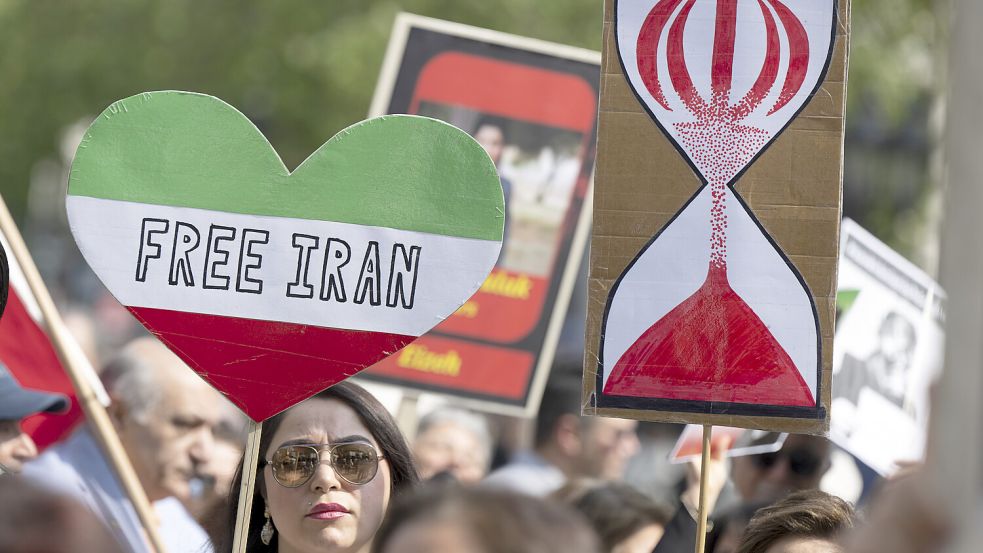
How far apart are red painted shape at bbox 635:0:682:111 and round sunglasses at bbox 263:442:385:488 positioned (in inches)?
33.4

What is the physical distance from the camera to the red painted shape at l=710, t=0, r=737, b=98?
2.52 m

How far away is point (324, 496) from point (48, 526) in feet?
4.54

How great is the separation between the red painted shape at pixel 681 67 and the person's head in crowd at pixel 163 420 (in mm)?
1993

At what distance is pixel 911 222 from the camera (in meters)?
13.9

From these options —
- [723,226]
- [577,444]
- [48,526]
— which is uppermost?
[723,226]

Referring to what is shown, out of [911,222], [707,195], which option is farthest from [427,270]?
[911,222]

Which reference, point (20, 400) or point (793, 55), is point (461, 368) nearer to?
point (20, 400)

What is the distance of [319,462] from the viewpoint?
2592mm

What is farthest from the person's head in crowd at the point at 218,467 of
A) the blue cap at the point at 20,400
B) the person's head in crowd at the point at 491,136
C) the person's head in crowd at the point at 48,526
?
the person's head in crowd at the point at 48,526

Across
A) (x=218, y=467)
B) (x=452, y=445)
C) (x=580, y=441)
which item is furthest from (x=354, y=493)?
(x=580, y=441)

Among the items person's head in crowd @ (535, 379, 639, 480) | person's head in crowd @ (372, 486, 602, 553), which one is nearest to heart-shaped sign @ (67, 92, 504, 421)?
person's head in crowd @ (372, 486, 602, 553)

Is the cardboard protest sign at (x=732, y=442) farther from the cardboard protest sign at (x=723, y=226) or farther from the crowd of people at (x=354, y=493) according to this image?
the cardboard protest sign at (x=723, y=226)

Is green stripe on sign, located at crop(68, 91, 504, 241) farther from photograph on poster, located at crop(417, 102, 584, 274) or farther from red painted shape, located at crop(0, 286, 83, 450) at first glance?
photograph on poster, located at crop(417, 102, 584, 274)

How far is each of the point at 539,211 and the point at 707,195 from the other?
246 centimetres
